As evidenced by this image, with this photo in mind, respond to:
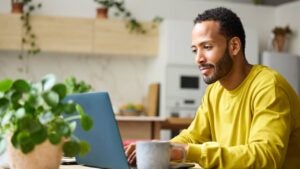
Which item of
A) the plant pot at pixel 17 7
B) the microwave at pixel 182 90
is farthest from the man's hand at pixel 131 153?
the plant pot at pixel 17 7

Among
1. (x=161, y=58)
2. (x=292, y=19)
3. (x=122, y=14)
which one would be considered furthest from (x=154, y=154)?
(x=292, y=19)

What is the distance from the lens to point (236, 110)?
69.0 inches

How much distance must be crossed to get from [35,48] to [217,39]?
3.62m

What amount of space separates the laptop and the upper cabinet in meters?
3.80

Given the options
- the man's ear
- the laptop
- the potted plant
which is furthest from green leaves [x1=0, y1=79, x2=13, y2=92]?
the man's ear

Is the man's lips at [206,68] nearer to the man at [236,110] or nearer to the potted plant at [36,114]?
the man at [236,110]

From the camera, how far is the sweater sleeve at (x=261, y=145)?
4.62ft

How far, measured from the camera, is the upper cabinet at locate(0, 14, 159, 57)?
4977 millimetres

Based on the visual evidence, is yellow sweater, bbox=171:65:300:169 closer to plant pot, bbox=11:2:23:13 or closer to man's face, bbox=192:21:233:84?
man's face, bbox=192:21:233:84

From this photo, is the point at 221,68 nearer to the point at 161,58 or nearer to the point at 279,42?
the point at 161,58

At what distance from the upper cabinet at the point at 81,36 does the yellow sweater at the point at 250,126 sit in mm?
3366

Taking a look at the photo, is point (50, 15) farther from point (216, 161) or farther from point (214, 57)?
point (216, 161)

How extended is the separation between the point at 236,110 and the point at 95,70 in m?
3.93

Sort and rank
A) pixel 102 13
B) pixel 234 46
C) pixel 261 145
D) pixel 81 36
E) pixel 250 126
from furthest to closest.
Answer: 1. pixel 102 13
2. pixel 81 36
3. pixel 234 46
4. pixel 250 126
5. pixel 261 145
